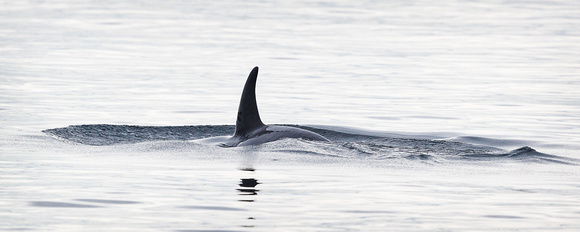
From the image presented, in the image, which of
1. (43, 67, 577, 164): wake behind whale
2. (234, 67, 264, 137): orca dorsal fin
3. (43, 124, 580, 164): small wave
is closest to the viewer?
(43, 124, 580, 164): small wave

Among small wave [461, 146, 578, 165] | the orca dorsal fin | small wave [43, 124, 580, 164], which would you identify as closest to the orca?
the orca dorsal fin

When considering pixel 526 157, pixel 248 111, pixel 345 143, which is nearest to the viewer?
pixel 526 157

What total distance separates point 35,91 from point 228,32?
23848 mm

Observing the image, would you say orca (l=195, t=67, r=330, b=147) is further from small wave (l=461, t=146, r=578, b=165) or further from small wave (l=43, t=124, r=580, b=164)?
small wave (l=461, t=146, r=578, b=165)

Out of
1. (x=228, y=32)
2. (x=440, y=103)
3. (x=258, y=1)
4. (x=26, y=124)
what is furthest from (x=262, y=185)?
(x=258, y=1)

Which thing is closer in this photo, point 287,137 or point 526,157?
point 526,157

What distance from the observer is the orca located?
15.3m

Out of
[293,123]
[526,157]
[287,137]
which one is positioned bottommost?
[526,157]

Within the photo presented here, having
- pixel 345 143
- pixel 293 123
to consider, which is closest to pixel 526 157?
pixel 345 143

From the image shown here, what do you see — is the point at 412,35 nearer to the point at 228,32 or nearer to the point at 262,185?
the point at 228,32

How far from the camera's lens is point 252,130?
15664mm

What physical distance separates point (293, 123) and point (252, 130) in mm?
4072

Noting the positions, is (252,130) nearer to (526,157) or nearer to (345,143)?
(345,143)

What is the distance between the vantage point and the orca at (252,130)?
1525 cm
